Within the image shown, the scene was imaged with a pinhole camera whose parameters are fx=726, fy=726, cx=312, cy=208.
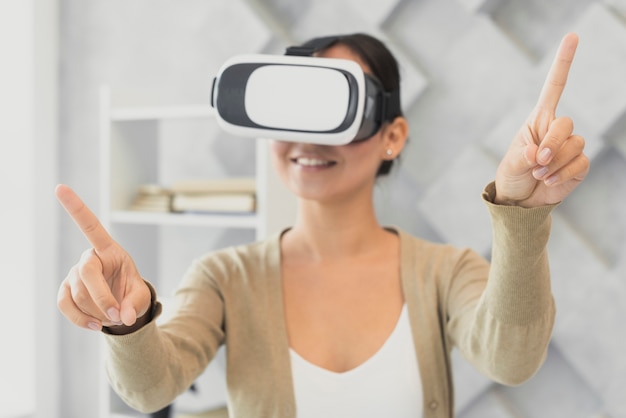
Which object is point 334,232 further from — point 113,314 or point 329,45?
point 113,314

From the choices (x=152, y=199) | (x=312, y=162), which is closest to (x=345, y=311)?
(x=312, y=162)

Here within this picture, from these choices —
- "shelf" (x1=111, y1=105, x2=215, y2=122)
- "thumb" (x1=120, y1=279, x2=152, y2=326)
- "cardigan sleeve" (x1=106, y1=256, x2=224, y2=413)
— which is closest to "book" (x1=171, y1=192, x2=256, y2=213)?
"shelf" (x1=111, y1=105, x2=215, y2=122)

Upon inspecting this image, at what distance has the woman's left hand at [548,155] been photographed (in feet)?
2.68

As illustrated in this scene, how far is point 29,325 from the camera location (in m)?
2.64

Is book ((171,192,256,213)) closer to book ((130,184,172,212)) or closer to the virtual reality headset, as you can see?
book ((130,184,172,212))

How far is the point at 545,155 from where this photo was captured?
81 cm

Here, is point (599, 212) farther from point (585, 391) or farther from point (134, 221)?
point (134, 221)

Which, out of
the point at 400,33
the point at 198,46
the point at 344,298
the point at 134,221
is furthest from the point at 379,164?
the point at 198,46

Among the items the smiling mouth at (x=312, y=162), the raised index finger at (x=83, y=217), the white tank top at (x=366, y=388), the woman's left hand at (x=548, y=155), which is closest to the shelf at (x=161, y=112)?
the smiling mouth at (x=312, y=162)

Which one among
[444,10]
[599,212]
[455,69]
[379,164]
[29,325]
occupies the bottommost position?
[29,325]

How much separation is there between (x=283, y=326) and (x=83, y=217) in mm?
462

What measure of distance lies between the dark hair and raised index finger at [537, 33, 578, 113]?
17.2 inches

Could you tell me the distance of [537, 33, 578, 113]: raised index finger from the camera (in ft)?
2.78

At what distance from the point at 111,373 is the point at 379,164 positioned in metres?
0.63
